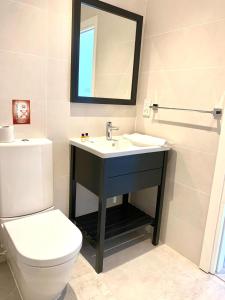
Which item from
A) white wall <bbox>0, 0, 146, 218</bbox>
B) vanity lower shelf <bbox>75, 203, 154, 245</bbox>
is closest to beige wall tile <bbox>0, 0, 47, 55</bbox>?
white wall <bbox>0, 0, 146, 218</bbox>

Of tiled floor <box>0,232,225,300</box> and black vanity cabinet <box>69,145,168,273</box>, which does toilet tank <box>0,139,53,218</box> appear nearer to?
black vanity cabinet <box>69,145,168,273</box>

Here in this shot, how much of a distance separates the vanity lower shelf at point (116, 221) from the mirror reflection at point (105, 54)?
1.00 m

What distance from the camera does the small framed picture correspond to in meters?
1.52

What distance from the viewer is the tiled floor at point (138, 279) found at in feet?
4.83

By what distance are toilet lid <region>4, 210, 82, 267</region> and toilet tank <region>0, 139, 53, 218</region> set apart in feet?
0.32

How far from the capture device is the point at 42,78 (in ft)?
5.21

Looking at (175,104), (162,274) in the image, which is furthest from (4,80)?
(162,274)

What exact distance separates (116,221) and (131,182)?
49cm

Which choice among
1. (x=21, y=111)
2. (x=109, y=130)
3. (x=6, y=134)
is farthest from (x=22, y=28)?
(x=109, y=130)

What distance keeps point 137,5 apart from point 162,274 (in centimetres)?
208

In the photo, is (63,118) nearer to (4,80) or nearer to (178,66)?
(4,80)

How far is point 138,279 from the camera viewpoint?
5.29 feet

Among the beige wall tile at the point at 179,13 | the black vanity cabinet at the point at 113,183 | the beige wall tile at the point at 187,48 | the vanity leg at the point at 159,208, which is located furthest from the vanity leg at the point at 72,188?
the beige wall tile at the point at 179,13

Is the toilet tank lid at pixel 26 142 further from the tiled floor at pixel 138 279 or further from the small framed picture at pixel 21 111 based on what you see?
the tiled floor at pixel 138 279
